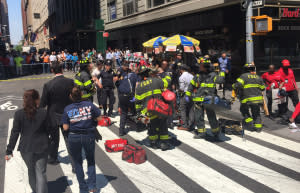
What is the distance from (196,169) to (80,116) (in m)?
2.78

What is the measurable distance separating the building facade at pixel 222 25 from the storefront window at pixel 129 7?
1403 millimetres

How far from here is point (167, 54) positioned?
20.0 m

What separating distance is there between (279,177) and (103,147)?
14.2 feet

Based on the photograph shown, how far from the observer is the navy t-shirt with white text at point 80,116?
505cm

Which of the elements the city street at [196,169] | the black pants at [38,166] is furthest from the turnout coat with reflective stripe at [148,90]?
the black pants at [38,166]

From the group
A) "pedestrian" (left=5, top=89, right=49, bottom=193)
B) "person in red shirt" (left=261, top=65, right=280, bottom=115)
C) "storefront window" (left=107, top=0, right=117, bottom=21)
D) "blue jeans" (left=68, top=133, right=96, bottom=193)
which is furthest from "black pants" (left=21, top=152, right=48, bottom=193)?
"storefront window" (left=107, top=0, right=117, bottom=21)

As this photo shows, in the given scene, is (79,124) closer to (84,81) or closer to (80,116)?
(80,116)

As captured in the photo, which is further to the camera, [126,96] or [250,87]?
[126,96]

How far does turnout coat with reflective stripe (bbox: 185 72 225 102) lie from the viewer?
26.3 feet

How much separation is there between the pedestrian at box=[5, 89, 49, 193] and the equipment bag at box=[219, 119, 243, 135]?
18.6 ft

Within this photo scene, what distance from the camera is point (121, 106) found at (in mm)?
9266

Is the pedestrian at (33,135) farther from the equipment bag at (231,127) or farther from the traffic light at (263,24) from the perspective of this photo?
the traffic light at (263,24)

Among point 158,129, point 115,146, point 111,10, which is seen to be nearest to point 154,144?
point 158,129

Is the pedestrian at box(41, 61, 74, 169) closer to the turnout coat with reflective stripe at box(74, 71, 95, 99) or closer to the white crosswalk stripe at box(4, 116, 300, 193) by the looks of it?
the white crosswalk stripe at box(4, 116, 300, 193)
